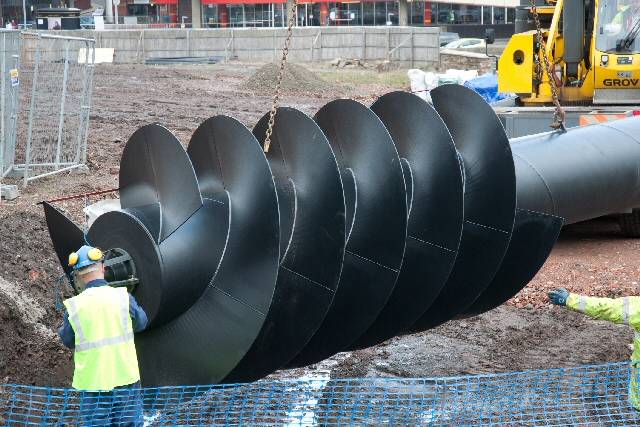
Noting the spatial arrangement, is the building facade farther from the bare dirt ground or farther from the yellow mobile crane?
the bare dirt ground

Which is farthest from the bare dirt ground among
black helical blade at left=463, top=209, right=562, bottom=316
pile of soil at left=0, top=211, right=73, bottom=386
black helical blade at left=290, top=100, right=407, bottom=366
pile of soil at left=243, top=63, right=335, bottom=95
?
pile of soil at left=243, top=63, right=335, bottom=95

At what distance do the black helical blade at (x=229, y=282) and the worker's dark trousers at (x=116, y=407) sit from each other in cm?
35

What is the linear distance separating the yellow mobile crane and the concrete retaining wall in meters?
22.3

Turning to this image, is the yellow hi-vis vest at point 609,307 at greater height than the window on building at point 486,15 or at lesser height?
lesser

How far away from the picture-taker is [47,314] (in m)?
9.00

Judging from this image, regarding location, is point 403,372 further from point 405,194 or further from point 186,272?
point 186,272

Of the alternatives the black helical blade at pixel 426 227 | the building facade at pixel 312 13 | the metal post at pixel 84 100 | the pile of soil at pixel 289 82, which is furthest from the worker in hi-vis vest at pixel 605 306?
the building facade at pixel 312 13

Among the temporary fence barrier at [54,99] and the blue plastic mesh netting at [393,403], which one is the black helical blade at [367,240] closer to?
the blue plastic mesh netting at [393,403]

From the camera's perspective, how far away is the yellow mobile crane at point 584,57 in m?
13.7

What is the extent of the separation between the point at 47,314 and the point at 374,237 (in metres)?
3.56

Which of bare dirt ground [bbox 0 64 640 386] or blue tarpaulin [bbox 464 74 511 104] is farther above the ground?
blue tarpaulin [bbox 464 74 511 104]

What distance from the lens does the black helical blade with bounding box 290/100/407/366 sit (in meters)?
6.70

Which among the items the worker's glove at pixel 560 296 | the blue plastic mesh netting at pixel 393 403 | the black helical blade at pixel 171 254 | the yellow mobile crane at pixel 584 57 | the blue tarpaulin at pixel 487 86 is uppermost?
the yellow mobile crane at pixel 584 57

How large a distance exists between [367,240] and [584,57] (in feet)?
27.8
